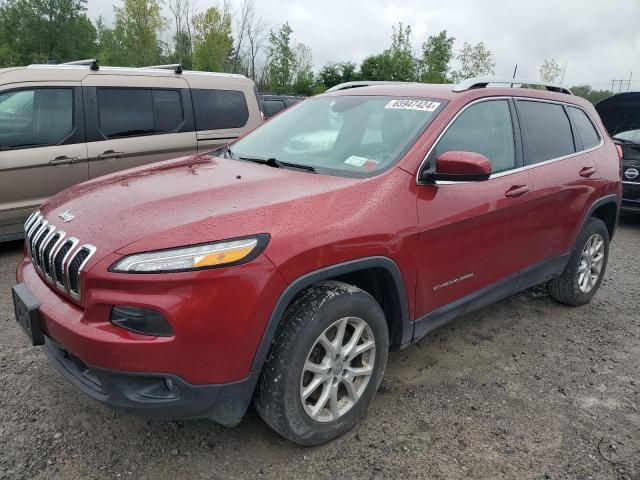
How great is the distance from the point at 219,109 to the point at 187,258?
499cm

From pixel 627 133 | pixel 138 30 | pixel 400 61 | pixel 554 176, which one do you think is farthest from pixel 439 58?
pixel 554 176

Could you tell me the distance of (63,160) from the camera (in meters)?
5.26

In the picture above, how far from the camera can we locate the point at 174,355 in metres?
1.98

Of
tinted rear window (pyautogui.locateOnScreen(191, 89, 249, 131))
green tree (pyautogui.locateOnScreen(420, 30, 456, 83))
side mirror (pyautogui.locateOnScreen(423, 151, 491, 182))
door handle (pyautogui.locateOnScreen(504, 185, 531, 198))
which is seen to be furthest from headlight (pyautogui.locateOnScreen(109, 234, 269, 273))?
green tree (pyautogui.locateOnScreen(420, 30, 456, 83))

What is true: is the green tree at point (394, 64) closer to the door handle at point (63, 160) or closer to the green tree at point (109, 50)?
the green tree at point (109, 50)

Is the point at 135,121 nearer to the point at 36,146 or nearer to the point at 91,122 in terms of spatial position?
the point at 91,122

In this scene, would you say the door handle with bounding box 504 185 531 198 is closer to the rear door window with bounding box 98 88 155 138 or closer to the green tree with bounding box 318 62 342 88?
the rear door window with bounding box 98 88 155 138

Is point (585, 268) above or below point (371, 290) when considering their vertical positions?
below

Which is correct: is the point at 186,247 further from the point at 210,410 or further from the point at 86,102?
the point at 86,102

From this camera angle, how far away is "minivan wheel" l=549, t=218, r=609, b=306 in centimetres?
419

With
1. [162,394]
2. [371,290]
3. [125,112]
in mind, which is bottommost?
[162,394]

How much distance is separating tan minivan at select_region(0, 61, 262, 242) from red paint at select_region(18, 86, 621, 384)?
2.51 meters

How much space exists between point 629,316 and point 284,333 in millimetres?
3424

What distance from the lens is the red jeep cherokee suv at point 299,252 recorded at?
202 cm
